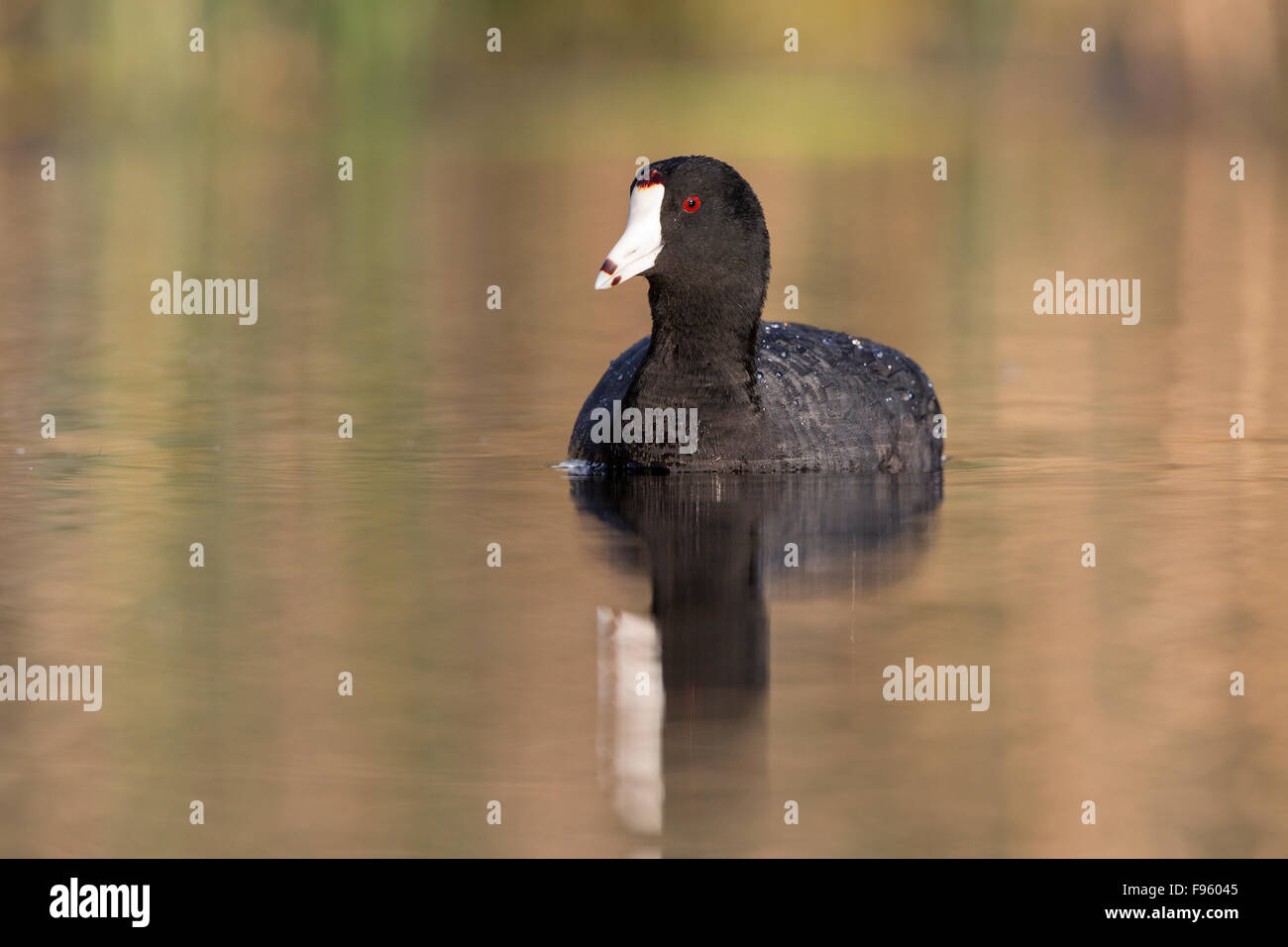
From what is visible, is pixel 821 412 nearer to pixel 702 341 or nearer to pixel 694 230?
pixel 702 341

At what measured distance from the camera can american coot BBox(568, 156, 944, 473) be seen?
11672mm

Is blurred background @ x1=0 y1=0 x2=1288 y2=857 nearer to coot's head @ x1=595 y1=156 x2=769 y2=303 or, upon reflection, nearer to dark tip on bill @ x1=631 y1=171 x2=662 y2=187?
coot's head @ x1=595 y1=156 x2=769 y2=303

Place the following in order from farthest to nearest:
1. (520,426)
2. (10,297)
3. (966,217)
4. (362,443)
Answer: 1. (966,217)
2. (10,297)
3. (520,426)
4. (362,443)

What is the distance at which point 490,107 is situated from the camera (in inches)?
1629

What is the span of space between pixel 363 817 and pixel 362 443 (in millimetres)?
6849

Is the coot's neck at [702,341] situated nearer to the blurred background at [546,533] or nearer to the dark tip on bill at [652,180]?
the dark tip on bill at [652,180]

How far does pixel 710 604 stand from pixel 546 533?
5.59 ft

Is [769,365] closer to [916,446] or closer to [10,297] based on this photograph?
[916,446]

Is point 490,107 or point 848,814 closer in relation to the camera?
point 848,814

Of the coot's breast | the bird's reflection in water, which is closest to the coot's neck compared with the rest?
the coot's breast

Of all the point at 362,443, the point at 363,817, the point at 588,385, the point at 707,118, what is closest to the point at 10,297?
the point at 588,385

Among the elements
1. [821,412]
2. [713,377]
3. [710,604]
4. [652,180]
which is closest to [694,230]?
[652,180]

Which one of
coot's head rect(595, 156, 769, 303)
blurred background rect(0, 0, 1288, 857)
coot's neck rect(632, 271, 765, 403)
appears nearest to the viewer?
blurred background rect(0, 0, 1288, 857)

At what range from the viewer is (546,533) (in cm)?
1039
